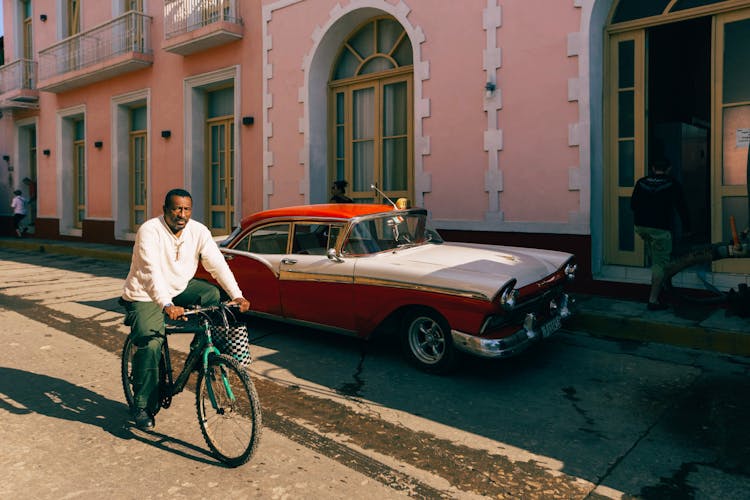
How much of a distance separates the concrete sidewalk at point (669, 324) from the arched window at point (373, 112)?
437 cm

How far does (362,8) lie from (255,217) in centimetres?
558

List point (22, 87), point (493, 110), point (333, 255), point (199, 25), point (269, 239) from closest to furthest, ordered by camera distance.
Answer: point (333, 255) → point (269, 239) → point (493, 110) → point (199, 25) → point (22, 87)

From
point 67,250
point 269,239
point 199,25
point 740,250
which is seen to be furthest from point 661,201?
point 67,250

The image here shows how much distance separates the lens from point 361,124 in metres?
11.2

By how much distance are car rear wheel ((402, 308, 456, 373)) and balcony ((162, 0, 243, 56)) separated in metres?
9.24

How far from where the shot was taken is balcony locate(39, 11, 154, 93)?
14.8 metres

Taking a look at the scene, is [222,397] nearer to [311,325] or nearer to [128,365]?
[128,365]

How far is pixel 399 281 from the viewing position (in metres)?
5.19

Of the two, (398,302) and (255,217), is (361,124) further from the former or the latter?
(398,302)

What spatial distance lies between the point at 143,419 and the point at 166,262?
1001 mm

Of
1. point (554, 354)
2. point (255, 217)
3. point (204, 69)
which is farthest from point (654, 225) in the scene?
point (204, 69)

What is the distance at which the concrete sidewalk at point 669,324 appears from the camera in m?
5.71

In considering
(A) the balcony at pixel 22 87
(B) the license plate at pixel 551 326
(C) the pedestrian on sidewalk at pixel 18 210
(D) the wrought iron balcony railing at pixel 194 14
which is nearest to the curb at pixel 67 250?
(C) the pedestrian on sidewalk at pixel 18 210

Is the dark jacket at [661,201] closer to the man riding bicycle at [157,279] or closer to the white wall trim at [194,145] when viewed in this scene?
the man riding bicycle at [157,279]
